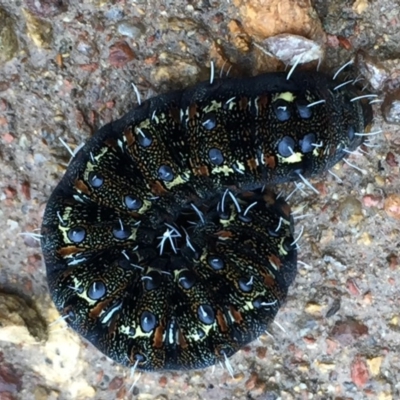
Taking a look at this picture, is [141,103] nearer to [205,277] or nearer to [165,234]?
[165,234]

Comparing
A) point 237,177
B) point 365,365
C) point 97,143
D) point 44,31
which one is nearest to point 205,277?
point 237,177

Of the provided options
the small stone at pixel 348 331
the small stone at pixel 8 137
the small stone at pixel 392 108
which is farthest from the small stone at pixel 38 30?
the small stone at pixel 348 331

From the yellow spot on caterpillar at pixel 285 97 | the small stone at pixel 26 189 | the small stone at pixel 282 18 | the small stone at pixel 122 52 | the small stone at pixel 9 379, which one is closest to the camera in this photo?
the yellow spot on caterpillar at pixel 285 97

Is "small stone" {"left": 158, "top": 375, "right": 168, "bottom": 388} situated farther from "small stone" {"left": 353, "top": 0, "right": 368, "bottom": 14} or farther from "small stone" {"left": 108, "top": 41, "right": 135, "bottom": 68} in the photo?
"small stone" {"left": 353, "top": 0, "right": 368, "bottom": 14}

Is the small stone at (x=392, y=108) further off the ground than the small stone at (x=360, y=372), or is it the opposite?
the small stone at (x=392, y=108)

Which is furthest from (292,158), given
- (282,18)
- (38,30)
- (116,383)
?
(116,383)

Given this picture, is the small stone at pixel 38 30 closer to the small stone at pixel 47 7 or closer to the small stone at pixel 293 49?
the small stone at pixel 47 7

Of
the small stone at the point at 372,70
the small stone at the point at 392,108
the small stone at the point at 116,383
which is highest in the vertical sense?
the small stone at the point at 372,70

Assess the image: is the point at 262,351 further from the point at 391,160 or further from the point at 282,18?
the point at 282,18
